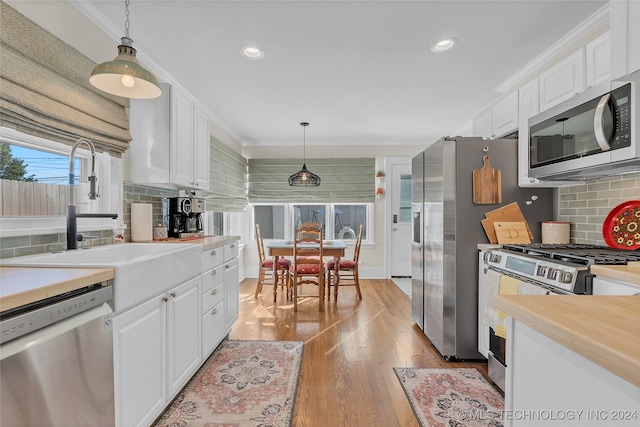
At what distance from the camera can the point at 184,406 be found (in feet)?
6.07

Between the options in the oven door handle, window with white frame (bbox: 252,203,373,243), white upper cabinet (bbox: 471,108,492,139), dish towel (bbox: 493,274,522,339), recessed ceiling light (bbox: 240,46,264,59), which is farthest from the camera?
window with white frame (bbox: 252,203,373,243)

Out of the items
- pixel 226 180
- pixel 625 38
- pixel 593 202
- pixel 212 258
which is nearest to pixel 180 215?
pixel 212 258

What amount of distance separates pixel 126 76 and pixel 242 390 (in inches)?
76.0

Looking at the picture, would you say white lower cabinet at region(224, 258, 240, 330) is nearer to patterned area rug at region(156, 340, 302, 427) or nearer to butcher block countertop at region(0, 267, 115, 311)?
patterned area rug at region(156, 340, 302, 427)

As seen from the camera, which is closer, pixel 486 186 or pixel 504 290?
pixel 504 290

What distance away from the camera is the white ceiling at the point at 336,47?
1975mm

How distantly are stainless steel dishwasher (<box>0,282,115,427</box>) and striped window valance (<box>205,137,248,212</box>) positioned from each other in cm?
268

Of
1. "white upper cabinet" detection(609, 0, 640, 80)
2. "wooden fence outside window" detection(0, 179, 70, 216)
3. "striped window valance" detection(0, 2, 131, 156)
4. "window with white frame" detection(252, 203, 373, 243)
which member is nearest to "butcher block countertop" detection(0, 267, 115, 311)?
"wooden fence outside window" detection(0, 179, 70, 216)

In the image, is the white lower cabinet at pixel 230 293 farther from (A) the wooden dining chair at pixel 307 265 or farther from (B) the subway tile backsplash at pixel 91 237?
(A) the wooden dining chair at pixel 307 265

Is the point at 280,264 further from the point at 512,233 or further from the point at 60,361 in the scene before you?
the point at 60,361

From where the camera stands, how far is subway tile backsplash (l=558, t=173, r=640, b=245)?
1983 mm

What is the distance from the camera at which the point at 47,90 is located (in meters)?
1.62

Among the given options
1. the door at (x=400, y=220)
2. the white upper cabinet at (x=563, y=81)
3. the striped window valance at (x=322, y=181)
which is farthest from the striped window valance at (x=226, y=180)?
the white upper cabinet at (x=563, y=81)

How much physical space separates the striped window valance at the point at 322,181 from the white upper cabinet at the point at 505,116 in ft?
8.27
